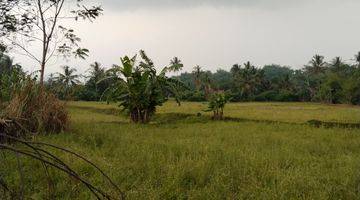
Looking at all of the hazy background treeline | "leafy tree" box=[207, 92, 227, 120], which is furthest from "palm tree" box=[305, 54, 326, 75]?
"leafy tree" box=[207, 92, 227, 120]

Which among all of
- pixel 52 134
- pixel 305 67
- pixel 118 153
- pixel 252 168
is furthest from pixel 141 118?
pixel 305 67

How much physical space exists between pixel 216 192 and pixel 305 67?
6339cm

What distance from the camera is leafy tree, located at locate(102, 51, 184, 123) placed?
57.4 ft

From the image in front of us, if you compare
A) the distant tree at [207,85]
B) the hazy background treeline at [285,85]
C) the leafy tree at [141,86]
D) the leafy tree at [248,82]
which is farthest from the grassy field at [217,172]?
the leafy tree at [248,82]

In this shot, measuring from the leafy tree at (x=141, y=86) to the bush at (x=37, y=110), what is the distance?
5.98 meters

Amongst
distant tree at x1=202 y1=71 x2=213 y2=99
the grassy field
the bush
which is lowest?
the grassy field

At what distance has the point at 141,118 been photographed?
18.4 meters

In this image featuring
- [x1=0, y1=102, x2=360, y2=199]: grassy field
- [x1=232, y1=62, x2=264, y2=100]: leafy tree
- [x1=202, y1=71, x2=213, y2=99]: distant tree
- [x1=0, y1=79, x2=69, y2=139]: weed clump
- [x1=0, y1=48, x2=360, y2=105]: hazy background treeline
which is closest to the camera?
[x1=0, y1=102, x2=360, y2=199]: grassy field

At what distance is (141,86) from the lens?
17484 mm

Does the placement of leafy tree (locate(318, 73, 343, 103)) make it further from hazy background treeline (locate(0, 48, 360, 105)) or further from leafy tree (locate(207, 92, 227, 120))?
leafy tree (locate(207, 92, 227, 120))

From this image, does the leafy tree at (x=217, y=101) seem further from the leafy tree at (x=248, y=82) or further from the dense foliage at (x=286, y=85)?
the leafy tree at (x=248, y=82)

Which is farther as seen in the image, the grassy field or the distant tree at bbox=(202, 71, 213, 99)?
the distant tree at bbox=(202, 71, 213, 99)

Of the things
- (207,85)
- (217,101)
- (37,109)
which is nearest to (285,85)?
(207,85)

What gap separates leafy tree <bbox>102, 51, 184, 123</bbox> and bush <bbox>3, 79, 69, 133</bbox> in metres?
5.98
